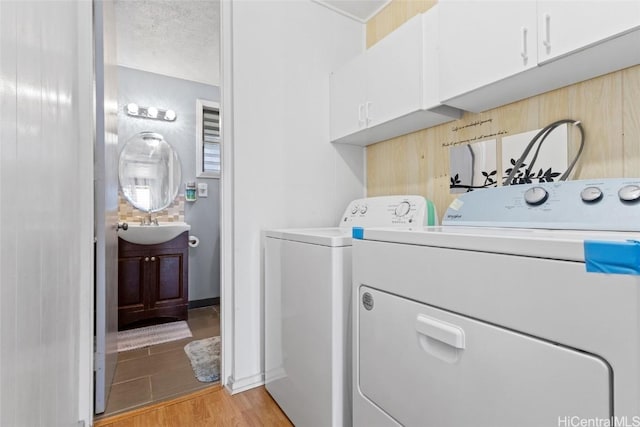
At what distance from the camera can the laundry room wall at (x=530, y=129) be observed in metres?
1.06

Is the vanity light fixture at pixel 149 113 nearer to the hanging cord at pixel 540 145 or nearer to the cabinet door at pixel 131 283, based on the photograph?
the cabinet door at pixel 131 283

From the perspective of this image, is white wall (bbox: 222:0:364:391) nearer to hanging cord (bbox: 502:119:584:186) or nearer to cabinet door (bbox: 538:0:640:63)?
hanging cord (bbox: 502:119:584:186)

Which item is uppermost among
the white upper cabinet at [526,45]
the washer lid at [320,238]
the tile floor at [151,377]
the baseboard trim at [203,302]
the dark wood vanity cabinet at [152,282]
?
the white upper cabinet at [526,45]

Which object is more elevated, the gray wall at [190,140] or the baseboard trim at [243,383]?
the gray wall at [190,140]

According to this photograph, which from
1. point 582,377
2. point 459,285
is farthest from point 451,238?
point 582,377

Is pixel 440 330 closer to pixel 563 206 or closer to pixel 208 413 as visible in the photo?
pixel 563 206

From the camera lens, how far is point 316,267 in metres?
1.22

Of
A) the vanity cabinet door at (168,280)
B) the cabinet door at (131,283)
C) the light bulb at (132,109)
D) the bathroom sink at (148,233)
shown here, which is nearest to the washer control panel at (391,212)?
the bathroom sink at (148,233)

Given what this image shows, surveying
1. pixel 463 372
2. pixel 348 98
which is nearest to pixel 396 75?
pixel 348 98

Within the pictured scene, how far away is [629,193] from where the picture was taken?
0.81m

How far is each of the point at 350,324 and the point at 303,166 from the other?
1106 millimetres

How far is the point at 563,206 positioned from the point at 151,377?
2206 mm

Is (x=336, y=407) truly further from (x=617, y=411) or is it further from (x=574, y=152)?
(x=574, y=152)

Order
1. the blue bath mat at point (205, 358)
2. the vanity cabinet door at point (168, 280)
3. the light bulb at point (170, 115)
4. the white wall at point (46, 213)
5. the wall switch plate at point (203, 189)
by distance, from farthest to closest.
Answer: the wall switch plate at point (203, 189)
the light bulb at point (170, 115)
the vanity cabinet door at point (168, 280)
the blue bath mat at point (205, 358)
the white wall at point (46, 213)
